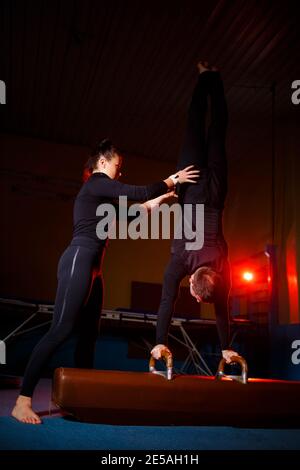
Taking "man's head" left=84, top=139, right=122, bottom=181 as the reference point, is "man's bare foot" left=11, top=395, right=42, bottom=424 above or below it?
below

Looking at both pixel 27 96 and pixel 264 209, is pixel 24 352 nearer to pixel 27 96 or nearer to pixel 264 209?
pixel 27 96

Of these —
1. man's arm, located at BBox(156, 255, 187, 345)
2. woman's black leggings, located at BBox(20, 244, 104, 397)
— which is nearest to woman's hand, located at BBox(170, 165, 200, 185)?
man's arm, located at BBox(156, 255, 187, 345)

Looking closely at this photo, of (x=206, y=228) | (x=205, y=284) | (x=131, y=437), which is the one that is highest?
(x=206, y=228)

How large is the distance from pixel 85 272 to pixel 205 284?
0.62m

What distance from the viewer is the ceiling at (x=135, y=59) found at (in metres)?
3.88

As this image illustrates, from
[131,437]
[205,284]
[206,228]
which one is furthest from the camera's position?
[206,228]

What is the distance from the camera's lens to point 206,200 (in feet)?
8.05

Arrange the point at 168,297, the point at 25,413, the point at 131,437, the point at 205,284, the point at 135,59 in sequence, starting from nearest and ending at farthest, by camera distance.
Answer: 1. the point at 131,437
2. the point at 25,413
3. the point at 205,284
4. the point at 168,297
5. the point at 135,59

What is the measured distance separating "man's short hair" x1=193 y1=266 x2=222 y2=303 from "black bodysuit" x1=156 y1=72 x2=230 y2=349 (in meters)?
0.07

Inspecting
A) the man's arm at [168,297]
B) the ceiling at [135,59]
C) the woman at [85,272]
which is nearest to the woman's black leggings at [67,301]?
the woman at [85,272]

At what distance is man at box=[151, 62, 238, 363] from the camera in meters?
2.22

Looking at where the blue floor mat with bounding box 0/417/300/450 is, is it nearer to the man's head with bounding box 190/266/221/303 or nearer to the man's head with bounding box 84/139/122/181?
the man's head with bounding box 190/266/221/303

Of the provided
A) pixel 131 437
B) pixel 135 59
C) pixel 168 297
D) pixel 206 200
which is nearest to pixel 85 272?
pixel 168 297

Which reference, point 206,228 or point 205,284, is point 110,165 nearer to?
point 206,228
